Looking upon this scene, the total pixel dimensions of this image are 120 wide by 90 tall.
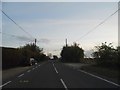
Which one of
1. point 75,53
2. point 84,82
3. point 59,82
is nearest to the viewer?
point 84,82

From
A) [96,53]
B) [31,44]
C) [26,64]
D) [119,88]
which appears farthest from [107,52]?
[31,44]

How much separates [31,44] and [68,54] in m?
27.4

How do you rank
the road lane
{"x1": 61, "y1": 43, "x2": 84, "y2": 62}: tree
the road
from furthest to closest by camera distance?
{"x1": 61, "y1": 43, "x2": 84, "y2": 62}: tree → the road → the road lane

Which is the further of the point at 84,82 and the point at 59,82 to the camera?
the point at 59,82

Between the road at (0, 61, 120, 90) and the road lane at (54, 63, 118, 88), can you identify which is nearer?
the road lane at (54, 63, 118, 88)

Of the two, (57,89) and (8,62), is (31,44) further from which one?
(57,89)

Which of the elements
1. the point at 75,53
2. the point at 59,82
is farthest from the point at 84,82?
the point at 75,53

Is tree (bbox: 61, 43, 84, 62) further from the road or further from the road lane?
the road lane

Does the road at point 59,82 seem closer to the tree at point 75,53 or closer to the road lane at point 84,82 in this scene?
the road lane at point 84,82

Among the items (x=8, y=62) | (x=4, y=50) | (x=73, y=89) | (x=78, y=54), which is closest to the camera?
(x=73, y=89)

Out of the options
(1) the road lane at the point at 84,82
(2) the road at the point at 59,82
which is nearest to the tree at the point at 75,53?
(2) the road at the point at 59,82

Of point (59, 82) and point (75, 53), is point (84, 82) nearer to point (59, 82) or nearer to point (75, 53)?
point (59, 82)

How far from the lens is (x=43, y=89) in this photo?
15242 mm

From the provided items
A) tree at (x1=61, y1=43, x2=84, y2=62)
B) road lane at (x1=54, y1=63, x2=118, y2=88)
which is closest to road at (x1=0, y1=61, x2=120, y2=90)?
road lane at (x1=54, y1=63, x2=118, y2=88)
